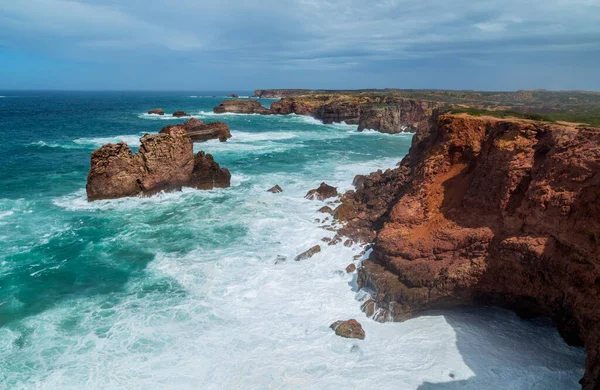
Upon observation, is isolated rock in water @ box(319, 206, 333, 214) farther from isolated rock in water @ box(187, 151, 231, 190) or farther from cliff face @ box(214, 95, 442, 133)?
cliff face @ box(214, 95, 442, 133)

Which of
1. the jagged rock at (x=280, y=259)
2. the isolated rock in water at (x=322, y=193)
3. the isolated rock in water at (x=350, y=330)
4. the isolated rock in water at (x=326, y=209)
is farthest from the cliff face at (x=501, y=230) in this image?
the isolated rock in water at (x=322, y=193)

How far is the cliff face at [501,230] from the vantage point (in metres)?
10.5

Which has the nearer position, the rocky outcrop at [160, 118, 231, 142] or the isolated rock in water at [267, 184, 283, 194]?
the isolated rock in water at [267, 184, 283, 194]

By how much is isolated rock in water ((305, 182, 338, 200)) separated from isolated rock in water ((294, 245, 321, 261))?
857cm

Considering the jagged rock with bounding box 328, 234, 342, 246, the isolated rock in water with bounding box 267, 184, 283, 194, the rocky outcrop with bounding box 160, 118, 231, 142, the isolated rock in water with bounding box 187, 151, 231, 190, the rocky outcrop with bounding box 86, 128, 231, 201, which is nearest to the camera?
the jagged rock with bounding box 328, 234, 342, 246

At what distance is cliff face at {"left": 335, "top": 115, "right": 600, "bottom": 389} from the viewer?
1051 cm

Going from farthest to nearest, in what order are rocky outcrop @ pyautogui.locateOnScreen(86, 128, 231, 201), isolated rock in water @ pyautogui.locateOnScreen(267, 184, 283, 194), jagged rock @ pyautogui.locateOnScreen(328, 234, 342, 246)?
isolated rock in water @ pyautogui.locateOnScreen(267, 184, 283, 194) → rocky outcrop @ pyautogui.locateOnScreen(86, 128, 231, 201) → jagged rock @ pyautogui.locateOnScreen(328, 234, 342, 246)

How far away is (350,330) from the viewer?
1252cm

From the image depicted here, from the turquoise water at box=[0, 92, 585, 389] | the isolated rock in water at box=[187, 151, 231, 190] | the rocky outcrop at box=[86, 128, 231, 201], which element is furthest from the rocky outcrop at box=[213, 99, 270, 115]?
the turquoise water at box=[0, 92, 585, 389]

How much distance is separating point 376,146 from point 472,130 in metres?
37.5

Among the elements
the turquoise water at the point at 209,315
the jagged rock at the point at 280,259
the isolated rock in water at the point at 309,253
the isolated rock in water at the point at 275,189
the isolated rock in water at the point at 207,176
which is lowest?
the turquoise water at the point at 209,315

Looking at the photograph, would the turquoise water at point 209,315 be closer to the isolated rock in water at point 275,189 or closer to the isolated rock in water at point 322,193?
the isolated rock in water at point 322,193

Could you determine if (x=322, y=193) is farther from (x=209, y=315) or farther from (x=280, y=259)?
(x=209, y=315)

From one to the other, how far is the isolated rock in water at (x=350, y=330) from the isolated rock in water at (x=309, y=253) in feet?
17.8
